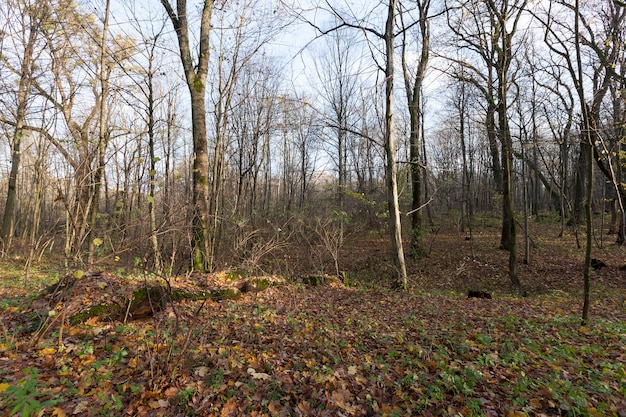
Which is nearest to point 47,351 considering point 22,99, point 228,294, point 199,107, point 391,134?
point 228,294

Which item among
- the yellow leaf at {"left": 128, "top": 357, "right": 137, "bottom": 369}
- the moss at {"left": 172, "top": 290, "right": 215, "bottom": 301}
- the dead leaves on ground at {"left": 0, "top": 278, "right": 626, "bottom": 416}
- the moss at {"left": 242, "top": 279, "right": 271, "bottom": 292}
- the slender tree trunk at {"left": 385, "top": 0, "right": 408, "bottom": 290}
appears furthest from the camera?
the slender tree trunk at {"left": 385, "top": 0, "right": 408, "bottom": 290}

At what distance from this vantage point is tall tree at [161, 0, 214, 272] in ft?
24.1

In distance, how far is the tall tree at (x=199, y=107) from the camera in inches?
289

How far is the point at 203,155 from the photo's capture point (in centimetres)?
749

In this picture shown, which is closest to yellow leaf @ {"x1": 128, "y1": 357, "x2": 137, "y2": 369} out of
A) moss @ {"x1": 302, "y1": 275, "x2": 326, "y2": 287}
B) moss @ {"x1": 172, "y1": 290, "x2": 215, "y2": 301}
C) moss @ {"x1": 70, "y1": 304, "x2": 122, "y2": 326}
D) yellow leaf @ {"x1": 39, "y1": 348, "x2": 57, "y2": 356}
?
yellow leaf @ {"x1": 39, "y1": 348, "x2": 57, "y2": 356}

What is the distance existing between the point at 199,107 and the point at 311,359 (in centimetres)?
649

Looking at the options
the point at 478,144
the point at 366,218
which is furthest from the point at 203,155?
the point at 478,144

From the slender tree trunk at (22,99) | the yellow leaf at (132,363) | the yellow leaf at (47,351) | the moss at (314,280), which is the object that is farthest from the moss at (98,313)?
the slender tree trunk at (22,99)

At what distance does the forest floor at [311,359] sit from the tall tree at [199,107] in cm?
126

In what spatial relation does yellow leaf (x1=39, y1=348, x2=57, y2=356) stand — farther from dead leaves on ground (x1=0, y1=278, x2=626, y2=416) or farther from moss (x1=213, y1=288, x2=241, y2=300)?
moss (x1=213, y1=288, x2=241, y2=300)

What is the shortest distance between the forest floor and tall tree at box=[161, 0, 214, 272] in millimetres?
1261

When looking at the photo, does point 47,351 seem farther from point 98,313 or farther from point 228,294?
point 228,294

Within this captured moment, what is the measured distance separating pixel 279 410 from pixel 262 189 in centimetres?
2609

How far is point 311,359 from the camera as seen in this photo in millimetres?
3822
